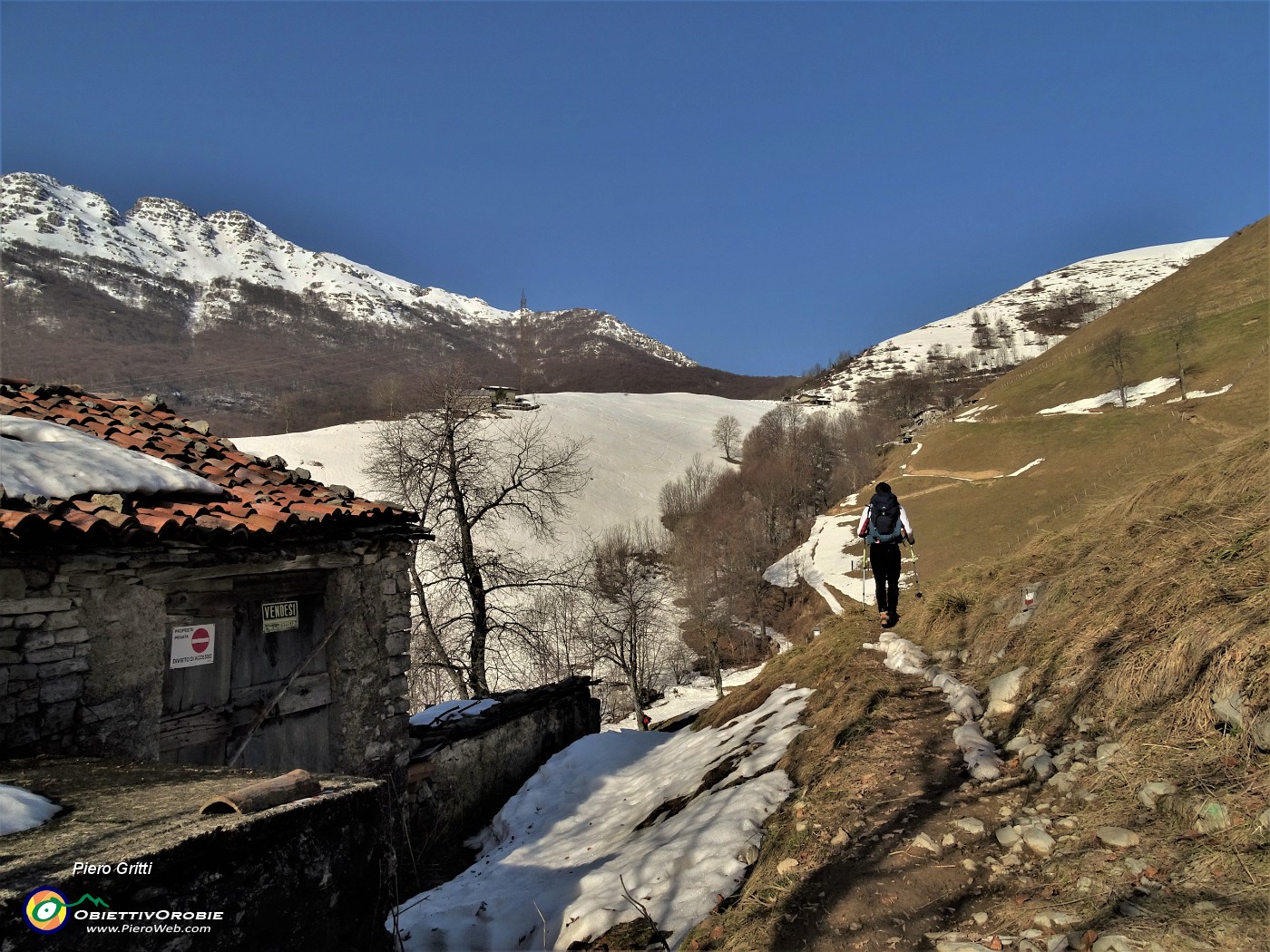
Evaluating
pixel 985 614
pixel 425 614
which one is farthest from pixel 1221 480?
pixel 425 614

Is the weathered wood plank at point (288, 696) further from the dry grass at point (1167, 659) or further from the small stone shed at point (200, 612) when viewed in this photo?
the dry grass at point (1167, 659)

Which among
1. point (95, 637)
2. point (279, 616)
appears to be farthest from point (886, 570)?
point (95, 637)

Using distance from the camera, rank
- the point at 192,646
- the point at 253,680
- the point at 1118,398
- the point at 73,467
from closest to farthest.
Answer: the point at 73,467 < the point at 192,646 < the point at 253,680 < the point at 1118,398

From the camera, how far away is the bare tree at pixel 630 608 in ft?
80.2

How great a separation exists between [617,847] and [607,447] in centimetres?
6226

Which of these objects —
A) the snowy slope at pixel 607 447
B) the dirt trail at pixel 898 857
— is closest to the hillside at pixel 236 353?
the snowy slope at pixel 607 447

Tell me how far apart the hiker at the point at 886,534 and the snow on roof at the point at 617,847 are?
1922 millimetres

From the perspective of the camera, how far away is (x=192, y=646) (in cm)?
651

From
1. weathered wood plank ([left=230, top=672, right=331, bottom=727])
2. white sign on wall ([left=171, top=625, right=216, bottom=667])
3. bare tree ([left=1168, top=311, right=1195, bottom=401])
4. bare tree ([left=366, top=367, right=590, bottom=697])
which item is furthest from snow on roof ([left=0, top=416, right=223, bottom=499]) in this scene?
bare tree ([left=1168, top=311, right=1195, bottom=401])

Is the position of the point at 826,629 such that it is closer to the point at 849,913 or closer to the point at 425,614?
the point at 849,913

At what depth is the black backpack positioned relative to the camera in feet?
26.8

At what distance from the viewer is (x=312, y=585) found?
774 cm

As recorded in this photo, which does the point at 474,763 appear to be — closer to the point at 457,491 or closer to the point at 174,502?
the point at 174,502

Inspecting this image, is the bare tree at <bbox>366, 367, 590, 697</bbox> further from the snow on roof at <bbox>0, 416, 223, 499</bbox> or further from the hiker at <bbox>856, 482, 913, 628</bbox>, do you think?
the hiker at <bbox>856, 482, 913, 628</bbox>
